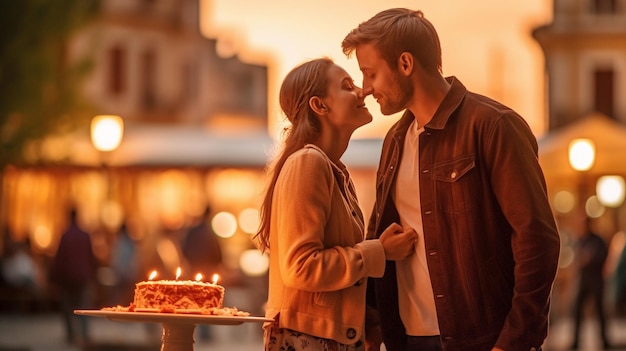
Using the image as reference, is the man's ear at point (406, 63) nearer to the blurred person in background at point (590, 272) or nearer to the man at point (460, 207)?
the man at point (460, 207)

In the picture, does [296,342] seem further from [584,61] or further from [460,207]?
Answer: [584,61]

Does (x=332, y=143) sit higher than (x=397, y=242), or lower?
higher

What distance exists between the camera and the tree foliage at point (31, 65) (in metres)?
31.4

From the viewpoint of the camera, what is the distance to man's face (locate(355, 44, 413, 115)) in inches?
230

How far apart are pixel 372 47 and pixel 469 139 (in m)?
0.49

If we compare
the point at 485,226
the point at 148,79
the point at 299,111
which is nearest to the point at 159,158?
the point at 299,111

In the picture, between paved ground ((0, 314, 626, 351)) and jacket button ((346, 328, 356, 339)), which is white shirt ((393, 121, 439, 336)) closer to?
→ jacket button ((346, 328, 356, 339))

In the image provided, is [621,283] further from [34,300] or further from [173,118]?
[173,118]

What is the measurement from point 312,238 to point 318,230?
0.04 meters

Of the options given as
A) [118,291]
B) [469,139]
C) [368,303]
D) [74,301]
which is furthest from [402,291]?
[118,291]

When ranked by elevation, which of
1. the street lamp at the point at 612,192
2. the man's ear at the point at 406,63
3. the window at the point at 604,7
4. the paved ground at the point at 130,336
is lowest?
the paved ground at the point at 130,336

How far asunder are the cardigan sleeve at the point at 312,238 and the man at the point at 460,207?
245mm

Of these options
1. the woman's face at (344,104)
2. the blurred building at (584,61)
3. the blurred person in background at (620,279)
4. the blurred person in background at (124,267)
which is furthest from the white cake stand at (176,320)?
the blurred building at (584,61)

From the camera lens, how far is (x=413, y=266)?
6.00m
